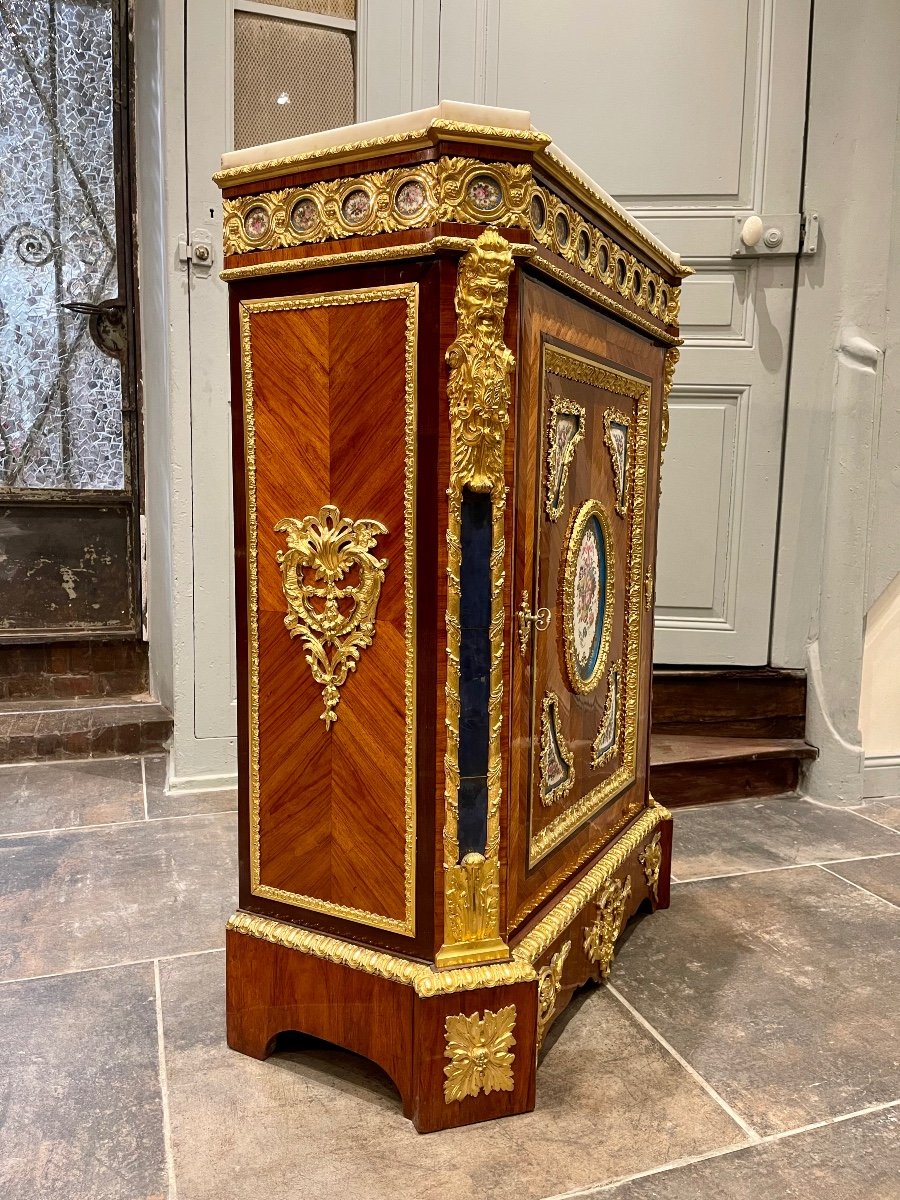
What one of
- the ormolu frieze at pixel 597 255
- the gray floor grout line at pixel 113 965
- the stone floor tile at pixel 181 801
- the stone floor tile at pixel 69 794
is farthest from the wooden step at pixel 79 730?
the ormolu frieze at pixel 597 255

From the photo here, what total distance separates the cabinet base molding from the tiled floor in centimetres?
5

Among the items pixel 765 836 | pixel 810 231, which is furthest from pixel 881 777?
pixel 810 231

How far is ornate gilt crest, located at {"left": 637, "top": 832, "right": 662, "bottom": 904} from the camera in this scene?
6.41 feet

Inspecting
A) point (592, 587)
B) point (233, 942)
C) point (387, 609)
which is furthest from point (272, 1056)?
point (592, 587)

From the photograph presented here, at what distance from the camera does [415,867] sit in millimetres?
1312

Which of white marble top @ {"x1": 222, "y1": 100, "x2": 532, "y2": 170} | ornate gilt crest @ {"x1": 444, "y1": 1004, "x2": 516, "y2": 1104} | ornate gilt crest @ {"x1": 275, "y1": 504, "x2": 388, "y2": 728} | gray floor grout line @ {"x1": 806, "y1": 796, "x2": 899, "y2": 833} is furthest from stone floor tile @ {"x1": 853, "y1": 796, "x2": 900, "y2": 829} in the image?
white marble top @ {"x1": 222, "y1": 100, "x2": 532, "y2": 170}

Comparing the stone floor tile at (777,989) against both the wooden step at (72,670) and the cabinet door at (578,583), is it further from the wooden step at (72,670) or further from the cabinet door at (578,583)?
the wooden step at (72,670)

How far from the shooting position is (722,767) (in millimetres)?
2773

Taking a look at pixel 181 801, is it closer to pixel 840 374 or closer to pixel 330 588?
pixel 330 588

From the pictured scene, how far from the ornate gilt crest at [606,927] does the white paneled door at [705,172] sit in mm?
→ 1366

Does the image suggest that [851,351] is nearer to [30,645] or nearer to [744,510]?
[744,510]

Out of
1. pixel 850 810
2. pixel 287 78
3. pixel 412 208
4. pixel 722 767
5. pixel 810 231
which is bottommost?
pixel 850 810

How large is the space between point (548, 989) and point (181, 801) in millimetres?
1563

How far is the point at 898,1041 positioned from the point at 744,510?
5.63 ft
